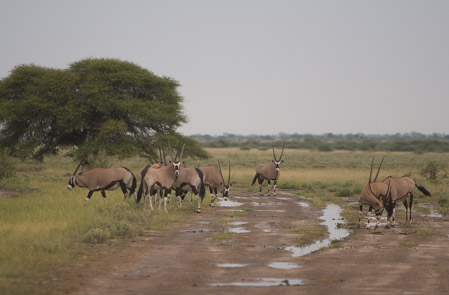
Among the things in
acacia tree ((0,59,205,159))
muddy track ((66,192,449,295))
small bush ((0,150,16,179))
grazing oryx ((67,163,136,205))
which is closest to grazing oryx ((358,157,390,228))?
muddy track ((66,192,449,295))

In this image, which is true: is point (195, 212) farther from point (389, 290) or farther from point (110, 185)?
point (389, 290)

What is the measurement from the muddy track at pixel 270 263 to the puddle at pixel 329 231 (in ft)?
0.81

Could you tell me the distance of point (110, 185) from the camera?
20.7m

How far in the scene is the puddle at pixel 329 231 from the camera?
43.1 ft

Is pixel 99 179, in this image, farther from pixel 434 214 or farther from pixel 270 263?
pixel 434 214

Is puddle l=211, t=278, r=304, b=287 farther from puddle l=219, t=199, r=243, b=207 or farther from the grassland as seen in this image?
puddle l=219, t=199, r=243, b=207

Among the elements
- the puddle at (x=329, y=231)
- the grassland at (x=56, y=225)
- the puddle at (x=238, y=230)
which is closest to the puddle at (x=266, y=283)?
the puddle at (x=329, y=231)

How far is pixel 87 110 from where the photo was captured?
35.0 metres

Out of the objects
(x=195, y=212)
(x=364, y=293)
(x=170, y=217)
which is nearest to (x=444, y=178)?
(x=195, y=212)

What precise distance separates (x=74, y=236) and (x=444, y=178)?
109 feet

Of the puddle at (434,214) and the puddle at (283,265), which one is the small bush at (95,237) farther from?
the puddle at (434,214)

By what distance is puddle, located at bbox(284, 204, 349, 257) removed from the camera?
13.1 metres

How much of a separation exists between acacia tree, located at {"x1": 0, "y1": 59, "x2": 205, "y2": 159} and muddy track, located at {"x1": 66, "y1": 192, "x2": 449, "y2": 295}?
18.1 metres

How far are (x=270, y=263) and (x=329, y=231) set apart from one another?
18.7 feet
